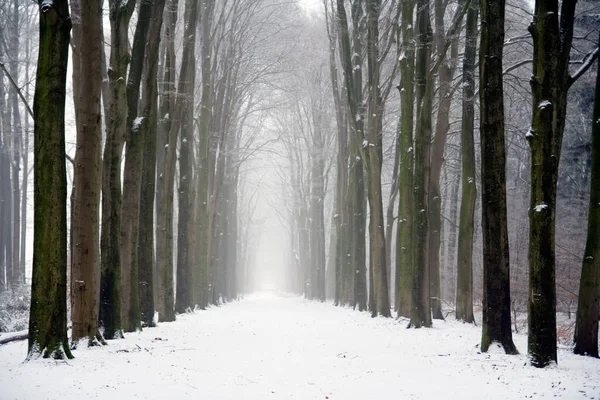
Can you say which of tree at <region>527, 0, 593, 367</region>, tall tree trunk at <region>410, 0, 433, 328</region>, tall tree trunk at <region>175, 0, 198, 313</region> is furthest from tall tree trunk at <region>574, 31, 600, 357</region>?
tall tree trunk at <region>175, 0, 198, 313</region>

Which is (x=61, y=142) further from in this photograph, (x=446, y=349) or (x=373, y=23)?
(x=373, y=23)

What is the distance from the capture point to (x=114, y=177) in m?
10.2

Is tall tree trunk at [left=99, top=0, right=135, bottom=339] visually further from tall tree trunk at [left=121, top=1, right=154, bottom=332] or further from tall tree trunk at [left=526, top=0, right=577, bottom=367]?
tall tree trunk at [left=526, top=0, right=577, bottom=367]

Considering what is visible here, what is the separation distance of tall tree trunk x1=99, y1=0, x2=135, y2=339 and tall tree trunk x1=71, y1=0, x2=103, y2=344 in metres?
0.98

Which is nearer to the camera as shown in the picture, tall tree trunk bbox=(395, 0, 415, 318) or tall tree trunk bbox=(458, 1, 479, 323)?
tall tree trunk bbox=(458, 1, 479, 323)

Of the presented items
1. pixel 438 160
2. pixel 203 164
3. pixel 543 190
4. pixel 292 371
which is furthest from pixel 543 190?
pixel 203 164

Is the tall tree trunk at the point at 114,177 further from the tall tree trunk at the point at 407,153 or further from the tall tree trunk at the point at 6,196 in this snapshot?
the tall tree trunk at the point at 6,196

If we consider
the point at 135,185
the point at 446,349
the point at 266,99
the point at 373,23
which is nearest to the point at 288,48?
the point at 266,99

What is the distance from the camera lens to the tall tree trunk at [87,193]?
27.9ft

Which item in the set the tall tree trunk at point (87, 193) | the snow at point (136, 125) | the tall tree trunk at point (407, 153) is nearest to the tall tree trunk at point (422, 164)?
the tall tree trunk at point (407, 153)

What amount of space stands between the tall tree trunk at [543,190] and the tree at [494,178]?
94 cm

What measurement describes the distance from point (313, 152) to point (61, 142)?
2479cm

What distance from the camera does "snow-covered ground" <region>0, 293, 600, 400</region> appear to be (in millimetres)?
5883

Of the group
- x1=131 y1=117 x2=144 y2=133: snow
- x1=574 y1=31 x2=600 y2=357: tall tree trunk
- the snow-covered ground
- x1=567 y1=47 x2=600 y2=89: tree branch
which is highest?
x1=567 y1=47 x2=600 y2=89: tree branch
